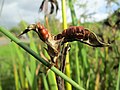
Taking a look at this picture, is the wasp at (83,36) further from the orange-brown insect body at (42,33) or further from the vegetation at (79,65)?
the vegetation at (79,65)

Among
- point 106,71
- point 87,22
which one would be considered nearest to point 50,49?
point 106,71

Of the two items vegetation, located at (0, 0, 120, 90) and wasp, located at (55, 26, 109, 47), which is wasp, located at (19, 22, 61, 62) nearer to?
wasp, located at (55, 26, 109, 47)

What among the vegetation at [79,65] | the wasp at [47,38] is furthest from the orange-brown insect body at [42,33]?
the vegetation at [79,65]

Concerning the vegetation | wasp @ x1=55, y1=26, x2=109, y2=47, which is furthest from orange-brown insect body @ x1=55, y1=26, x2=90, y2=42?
the vegetation

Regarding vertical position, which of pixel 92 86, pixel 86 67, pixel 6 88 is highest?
pixel 86 67

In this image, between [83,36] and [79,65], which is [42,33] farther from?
[79,65]

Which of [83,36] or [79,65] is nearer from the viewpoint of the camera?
[83,36]

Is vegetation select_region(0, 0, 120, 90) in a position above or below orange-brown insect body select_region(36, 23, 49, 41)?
below

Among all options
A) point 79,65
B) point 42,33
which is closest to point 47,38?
point 42,33

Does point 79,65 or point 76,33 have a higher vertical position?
point 76,33

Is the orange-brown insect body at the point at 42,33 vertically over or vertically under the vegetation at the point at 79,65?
over

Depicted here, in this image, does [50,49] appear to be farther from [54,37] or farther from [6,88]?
[6,88]
